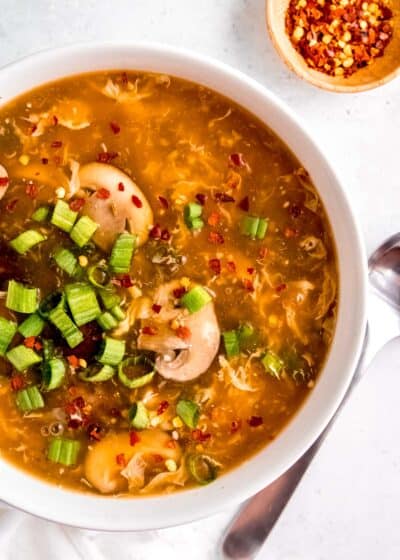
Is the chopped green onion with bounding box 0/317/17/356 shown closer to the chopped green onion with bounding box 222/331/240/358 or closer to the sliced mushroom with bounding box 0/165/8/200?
the sliced mushroom with bounding box 0/165/8/200

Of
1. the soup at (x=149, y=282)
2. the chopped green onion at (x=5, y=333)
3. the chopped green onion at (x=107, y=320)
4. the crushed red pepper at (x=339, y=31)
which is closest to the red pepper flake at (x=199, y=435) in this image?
the soup at (x=149, y=282)

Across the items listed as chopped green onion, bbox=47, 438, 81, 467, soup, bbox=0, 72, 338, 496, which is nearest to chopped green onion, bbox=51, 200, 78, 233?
soup, bbox=0, 72, 338, 496

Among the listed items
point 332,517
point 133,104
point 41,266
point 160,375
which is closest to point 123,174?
point 133,104

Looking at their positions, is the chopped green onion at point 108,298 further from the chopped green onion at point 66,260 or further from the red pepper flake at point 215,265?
the red pepper flake at point 215,265

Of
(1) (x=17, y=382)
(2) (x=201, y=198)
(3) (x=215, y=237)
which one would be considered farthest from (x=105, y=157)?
(1) (x=17, y=382)

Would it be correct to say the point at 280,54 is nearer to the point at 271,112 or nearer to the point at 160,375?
the point at 271,112

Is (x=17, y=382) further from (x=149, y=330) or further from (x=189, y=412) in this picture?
(x=189, y=412)
